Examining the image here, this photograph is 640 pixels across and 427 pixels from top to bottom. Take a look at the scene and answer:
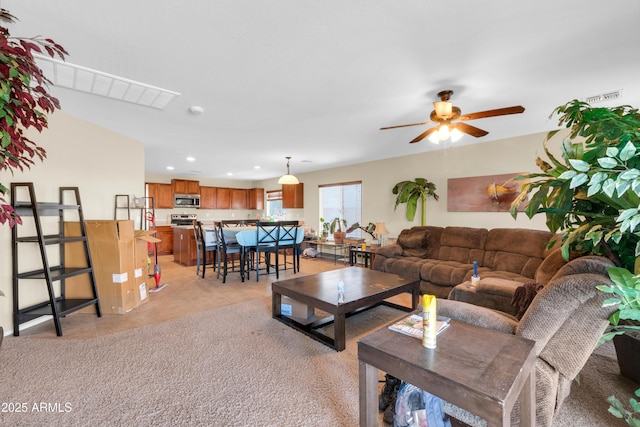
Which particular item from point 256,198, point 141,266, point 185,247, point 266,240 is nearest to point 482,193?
point 266,240

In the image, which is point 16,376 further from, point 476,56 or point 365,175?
point 365,175

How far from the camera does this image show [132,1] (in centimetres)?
146

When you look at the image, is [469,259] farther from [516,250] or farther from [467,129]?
[467,129]

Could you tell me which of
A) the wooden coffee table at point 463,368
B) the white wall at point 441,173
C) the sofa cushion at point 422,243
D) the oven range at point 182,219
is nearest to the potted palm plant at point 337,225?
the white wall at point 441,173

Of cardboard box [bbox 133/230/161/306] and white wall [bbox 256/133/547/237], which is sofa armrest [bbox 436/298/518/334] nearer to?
white wall [bbox 256/133/547/237]

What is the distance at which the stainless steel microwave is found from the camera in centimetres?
768

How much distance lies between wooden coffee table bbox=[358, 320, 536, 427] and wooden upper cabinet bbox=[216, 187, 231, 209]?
809cm

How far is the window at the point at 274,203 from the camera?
864 centimetres

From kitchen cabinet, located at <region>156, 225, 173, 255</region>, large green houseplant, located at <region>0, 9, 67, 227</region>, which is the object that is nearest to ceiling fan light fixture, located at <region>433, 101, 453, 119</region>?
large green houseplant, located at <region>0, 9, 67, 227</region>

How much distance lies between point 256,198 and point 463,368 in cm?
855

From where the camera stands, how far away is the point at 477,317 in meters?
1.66

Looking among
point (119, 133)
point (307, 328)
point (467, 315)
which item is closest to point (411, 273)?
point (307, 328)

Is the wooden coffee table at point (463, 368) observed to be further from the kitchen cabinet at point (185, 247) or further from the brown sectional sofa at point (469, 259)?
the kitchen cabinet at point (185, 247)

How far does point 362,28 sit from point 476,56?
→ 3.03ft
